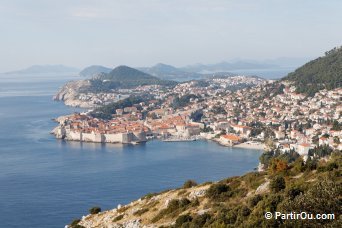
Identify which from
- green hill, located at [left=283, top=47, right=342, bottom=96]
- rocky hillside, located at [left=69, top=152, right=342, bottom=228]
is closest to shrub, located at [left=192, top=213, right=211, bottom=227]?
rocky hillside, located at [left=69, top=152, right=342, bottom=228]

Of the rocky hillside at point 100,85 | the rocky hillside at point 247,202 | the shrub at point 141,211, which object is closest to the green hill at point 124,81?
the rocky hillside at point 100,85

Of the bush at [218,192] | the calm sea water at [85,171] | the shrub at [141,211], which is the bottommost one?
the calm sea water at [85,171]

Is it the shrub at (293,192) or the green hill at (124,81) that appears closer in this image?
the shrub at (293,192)

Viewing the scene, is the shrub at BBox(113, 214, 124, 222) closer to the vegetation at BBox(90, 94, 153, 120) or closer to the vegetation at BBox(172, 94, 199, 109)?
the vegetation at BBox(90, 94, 153, 120)

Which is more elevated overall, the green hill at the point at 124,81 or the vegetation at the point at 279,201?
the green hill at the point at 124,81

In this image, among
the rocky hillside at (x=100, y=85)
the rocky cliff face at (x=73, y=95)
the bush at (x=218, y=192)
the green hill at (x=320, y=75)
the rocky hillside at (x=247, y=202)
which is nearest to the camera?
the rocky hillside at (x=247, y=202)

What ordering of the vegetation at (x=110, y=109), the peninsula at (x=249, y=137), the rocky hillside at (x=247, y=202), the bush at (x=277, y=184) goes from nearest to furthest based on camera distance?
the rocky hillside at (x=247, y=202) < the peninsula at (x=249, y=137) < the bush at (x=277, y=184) < the vegetation at (x=110, y=109)

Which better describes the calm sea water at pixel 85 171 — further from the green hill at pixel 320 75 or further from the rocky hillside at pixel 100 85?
the rocky hillside at pixel 100 85
